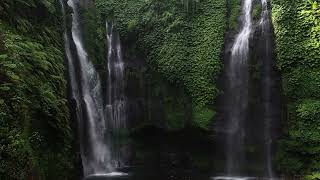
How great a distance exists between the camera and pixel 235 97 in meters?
18.4

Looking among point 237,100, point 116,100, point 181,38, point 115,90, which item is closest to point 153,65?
point 181,38

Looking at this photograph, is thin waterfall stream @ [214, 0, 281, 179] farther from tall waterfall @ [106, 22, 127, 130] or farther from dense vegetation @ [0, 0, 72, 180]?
dense vegetation @ [0, 0, 72, 180]

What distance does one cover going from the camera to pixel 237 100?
18.3 m

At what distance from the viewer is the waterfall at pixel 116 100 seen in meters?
19.1

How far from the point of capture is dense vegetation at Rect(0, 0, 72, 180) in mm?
10602

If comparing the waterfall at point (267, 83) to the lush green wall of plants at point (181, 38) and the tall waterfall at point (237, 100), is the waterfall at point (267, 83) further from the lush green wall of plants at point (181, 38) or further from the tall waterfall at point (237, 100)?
the lush green wall of plants at point (181, 38)

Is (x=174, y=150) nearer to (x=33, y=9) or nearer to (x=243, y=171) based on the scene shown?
(x=243, y=171)

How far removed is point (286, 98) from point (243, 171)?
12.3 feet

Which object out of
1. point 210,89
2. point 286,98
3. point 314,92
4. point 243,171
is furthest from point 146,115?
point 314,92

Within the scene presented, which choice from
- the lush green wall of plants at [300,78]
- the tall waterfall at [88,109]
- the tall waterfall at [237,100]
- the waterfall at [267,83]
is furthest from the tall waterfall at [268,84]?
the tall waterfall at [88,109]

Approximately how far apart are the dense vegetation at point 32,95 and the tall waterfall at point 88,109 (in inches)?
60.7

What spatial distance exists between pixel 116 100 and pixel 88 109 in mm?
1888

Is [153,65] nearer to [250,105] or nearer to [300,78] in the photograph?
[250,105]

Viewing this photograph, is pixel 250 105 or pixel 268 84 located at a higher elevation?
pixel 268 84
